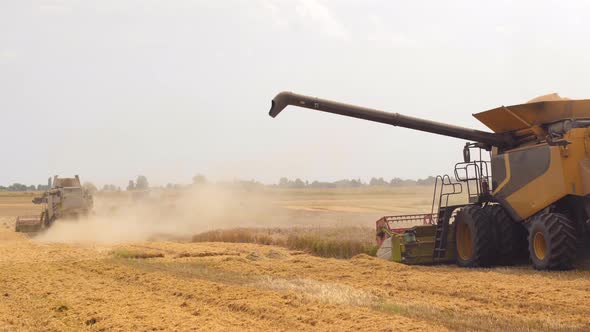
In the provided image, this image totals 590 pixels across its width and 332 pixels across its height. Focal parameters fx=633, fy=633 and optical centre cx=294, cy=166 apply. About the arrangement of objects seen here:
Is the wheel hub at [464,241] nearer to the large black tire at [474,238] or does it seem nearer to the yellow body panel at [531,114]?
the large black tire at [474,238]

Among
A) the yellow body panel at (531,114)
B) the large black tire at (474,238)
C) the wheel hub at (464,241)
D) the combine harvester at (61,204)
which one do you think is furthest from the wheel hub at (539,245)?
the combine harvester at (61,204)

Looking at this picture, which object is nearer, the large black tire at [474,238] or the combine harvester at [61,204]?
the large black tire at [474,238]

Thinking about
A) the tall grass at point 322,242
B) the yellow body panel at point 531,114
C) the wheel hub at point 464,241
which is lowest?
the tall grass at point 322,242

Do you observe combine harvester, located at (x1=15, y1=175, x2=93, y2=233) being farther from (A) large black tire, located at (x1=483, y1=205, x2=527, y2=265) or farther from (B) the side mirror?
(A) large black tire, located at (x1=483, y1=205, x2=527, y2=265)

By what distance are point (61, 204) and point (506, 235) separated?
24330mm

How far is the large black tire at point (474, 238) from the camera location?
1323 cm

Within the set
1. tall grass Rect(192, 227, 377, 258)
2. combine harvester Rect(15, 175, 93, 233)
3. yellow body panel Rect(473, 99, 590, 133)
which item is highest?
yellow body panel Rect(473, 99, 590, 133)

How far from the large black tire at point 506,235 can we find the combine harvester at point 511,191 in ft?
0.07

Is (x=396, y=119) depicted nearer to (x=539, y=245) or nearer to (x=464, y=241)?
(x=464, y=241)

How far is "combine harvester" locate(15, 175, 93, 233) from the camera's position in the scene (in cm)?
3158

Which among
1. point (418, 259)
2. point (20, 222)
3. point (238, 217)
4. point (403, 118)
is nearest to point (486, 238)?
point (418, 259)

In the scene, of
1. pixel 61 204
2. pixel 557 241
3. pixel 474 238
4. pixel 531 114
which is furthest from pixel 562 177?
pixel 61 204

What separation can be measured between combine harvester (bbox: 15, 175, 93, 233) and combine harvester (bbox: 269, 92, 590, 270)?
66.6ft

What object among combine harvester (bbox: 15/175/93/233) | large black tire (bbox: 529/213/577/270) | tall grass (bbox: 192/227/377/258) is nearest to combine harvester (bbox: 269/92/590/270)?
large black tire (bbox: 529/213/577/270)
